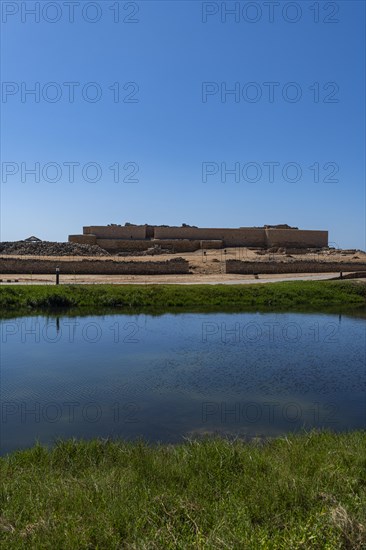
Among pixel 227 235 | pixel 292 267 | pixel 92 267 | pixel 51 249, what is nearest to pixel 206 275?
pixel 292 267

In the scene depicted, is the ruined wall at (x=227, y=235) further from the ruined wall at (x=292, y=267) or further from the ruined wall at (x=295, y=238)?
the ruined wall at (x=292, y=267)

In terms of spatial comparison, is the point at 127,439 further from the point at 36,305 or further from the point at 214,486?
the point at 36,305

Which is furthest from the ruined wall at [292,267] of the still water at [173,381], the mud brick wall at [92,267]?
the still water at [173,381]

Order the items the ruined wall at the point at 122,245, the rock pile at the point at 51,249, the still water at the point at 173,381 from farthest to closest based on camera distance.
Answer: the ruined wall at the point at 122,245
the rock pile at the point at 51,249
the still water at the point at 173,381

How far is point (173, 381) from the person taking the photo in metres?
9.84

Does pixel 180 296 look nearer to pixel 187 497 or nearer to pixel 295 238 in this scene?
pixel 187 497

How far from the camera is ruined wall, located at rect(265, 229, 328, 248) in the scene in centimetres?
4084

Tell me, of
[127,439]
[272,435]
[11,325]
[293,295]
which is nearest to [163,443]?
[127,439]

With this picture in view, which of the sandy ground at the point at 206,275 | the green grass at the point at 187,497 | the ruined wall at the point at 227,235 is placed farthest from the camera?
the ruined wall at the point at 227,235

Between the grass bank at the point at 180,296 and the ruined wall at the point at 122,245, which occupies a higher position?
the ruined wall at the point at 122,245

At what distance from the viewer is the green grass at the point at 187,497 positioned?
138 inches

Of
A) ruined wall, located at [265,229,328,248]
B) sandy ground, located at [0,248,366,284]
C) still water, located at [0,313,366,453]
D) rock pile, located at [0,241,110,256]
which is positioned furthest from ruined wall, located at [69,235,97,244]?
still water, located at [0,313,366,453]

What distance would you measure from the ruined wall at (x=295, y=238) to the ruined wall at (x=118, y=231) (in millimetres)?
10505

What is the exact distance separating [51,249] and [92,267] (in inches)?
253
